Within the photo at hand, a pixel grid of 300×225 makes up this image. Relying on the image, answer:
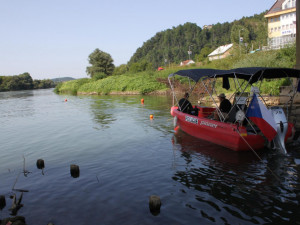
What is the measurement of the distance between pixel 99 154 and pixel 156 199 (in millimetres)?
5365

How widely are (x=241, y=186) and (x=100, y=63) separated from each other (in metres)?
69.6

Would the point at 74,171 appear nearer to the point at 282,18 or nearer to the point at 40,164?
the point at 40,164

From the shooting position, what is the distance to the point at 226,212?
577cm

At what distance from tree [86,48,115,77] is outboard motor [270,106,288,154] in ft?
219

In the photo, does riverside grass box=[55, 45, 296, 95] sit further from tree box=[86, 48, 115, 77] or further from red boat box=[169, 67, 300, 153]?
red boat box=[169, 67, 300, 153]

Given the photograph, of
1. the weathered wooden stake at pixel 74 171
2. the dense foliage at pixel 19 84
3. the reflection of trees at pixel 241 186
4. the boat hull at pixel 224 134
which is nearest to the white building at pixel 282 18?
the boat hull at pixel 224 134

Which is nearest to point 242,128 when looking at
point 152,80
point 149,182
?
point 149,182

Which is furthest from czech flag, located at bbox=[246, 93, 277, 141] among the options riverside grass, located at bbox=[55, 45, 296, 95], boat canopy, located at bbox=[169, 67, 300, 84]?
riverside grass, located at bbox=[55, 45, 296, 95]

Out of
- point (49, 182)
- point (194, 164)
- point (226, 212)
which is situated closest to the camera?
point (226, 212)

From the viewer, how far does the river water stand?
5.82 m

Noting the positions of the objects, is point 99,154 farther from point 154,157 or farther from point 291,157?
point 291,157

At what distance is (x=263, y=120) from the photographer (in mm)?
8594

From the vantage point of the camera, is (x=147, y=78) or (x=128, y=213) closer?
(x=128, y=213)

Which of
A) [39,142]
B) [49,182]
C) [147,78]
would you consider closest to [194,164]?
[49,182]
